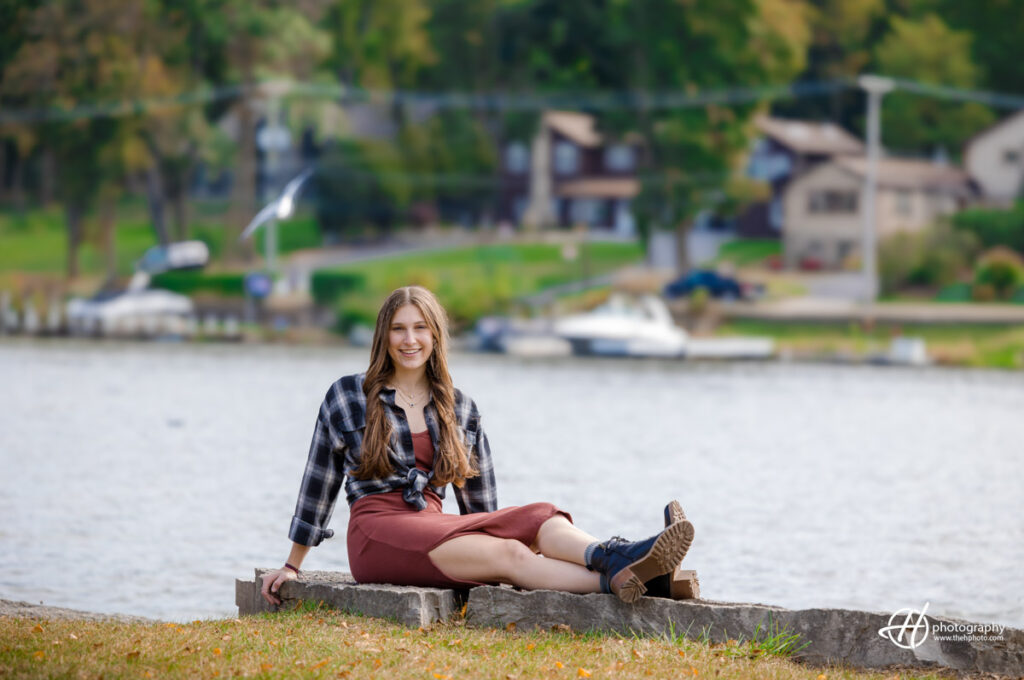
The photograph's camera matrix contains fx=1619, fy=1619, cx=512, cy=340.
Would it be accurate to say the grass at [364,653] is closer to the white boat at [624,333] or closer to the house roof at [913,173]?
the white boat at [624,333]

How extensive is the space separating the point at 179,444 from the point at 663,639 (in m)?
18.9

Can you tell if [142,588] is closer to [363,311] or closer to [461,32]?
[363,311]

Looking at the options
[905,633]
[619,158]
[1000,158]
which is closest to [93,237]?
[619,158]

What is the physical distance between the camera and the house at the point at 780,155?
7512 centimetres

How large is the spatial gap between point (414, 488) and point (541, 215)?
7461 cm

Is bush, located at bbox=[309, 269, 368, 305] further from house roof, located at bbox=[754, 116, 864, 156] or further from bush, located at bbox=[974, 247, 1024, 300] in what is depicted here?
house roof, located at bbox=[754, 116, 864, 156]

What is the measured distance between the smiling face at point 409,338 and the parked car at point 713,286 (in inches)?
2143

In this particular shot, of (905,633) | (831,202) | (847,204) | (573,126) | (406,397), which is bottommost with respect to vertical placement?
(905,633)

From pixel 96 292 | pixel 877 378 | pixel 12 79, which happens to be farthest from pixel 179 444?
pixel 12 79

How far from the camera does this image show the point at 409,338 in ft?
24.5

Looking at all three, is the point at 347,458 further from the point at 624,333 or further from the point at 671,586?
the point at 624,333

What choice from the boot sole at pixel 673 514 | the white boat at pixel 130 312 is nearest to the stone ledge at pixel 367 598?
the boot sole at pixel 673 514

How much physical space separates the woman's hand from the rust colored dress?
12.3 inches

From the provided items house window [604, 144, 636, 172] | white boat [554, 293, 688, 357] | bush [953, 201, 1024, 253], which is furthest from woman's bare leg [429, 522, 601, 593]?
house window [604, 144, 636, 172]
